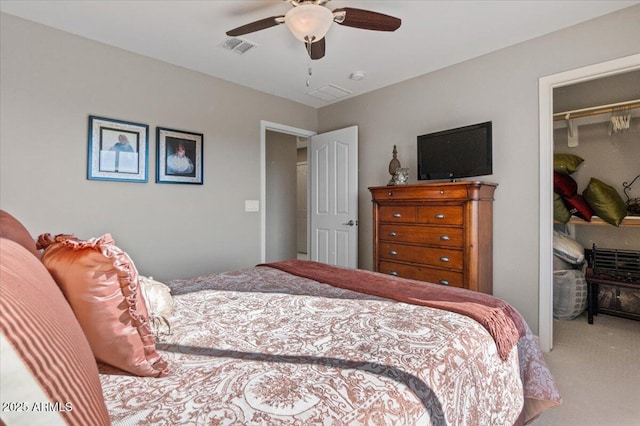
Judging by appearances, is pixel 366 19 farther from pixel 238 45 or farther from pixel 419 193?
pixel 419 193

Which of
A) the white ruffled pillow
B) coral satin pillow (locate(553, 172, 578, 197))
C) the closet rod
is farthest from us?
coral satin pillow (locate(553, 172, 578, 197))

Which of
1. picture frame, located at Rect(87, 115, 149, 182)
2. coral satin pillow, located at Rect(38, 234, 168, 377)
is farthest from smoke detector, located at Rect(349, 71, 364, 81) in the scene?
coral satin pillow, located at Rect(38, 234, 168, 377)

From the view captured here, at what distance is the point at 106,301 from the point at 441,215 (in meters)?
2.60

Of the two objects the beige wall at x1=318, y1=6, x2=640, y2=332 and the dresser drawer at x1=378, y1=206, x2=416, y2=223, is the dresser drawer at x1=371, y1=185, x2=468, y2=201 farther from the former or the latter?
the beige wall at x1=318, y1=6, x2=640, y2=332

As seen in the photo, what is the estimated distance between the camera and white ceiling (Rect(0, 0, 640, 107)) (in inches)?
88.4

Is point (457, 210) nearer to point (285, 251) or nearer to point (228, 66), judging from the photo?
point (228, 66)

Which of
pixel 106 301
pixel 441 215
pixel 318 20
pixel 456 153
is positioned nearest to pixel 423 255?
pixel 441 215

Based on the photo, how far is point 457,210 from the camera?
271 cm

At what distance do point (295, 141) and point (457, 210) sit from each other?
3314 mm

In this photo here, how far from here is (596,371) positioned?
2250 millimetres

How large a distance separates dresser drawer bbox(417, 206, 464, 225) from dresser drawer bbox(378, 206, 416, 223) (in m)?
0.08

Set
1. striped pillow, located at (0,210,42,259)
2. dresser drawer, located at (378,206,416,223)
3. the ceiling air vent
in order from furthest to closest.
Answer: dresser drawer, located at (378,206,416,223) → the ceiling air vent → striped pillow, located at (0,210,42,259)

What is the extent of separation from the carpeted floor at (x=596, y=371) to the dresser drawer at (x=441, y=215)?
4.22ft

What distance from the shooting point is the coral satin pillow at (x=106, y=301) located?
0.76 m
